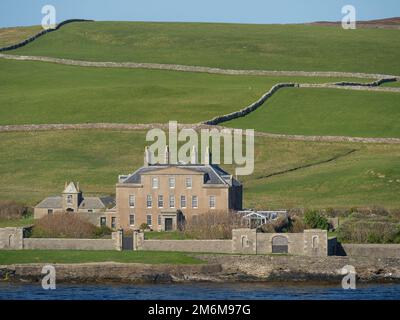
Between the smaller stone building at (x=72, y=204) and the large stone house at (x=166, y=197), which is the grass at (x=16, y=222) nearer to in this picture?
the smaller stone building at (x=72, y=204)

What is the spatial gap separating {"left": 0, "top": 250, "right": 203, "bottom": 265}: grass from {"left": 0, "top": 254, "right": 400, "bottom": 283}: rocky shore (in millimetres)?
1012

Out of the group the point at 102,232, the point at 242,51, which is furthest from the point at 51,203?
the point at 242,51

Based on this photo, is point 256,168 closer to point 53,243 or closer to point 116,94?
point 116,94

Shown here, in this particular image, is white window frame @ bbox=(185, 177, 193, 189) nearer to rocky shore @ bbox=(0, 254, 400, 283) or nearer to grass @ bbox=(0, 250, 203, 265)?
grass @ bbox=(0, 250, 203, 265)

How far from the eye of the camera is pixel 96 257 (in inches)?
3216

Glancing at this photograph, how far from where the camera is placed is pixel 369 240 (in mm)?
88188

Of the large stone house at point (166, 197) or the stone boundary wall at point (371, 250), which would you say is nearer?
the stone boundary wall at point (371, 250)

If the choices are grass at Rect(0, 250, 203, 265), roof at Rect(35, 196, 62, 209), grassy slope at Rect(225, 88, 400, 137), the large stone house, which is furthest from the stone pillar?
grassy slope at Rect(225, 88, 400, 137)

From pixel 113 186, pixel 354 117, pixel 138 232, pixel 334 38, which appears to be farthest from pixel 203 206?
pixel 334 38

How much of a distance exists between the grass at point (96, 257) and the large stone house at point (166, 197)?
14035 millimetres

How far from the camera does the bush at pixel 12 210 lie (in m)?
104

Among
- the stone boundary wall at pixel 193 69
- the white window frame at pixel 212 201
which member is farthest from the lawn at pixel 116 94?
the white window frame at pixel 212 201

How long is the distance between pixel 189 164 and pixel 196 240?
16.1 m

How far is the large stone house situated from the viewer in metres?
97.5
